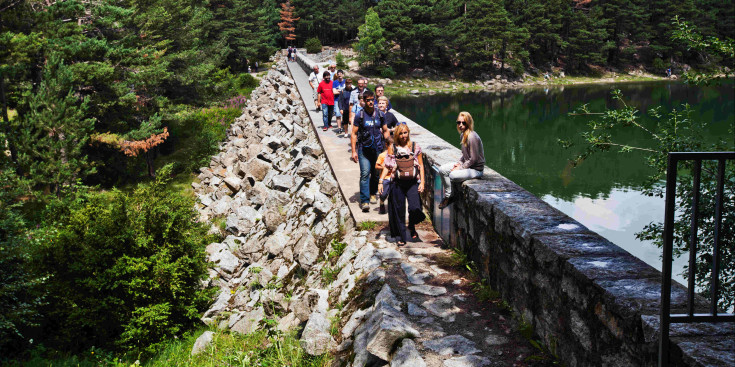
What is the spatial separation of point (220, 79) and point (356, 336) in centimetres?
3991

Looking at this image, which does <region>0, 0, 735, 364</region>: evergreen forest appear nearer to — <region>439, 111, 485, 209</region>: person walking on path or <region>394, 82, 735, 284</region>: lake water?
<region>439, 111, 485, 209</region>: person walking on path

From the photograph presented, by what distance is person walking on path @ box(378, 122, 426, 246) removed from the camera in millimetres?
7238

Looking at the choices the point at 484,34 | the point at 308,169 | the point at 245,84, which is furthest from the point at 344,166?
the point at 484,34

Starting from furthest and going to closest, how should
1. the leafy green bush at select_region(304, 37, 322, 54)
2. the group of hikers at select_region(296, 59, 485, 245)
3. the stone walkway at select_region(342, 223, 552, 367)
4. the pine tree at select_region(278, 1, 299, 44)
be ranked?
the pine tree at select_region(278, 1, 299, 44) → the leafy green bush at select_region(304, 37, 322, 54) → the group of hikers at select_region(296, 59, 485, 245) → the stone walkway at select_region(342, 223, 552, 367)

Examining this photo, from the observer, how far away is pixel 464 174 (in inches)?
269

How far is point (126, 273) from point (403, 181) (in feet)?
21.1

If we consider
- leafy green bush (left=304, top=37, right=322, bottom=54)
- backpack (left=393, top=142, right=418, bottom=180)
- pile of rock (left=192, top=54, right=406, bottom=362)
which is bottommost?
pile of rock (left=192, top=54, right=406, bottom=362)

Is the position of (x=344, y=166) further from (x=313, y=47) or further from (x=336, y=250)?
(x=313, y=47)

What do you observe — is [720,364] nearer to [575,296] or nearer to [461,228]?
[575,296]

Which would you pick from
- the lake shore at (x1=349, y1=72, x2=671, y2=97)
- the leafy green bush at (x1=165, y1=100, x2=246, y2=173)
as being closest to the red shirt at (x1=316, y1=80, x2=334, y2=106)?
the leafy green bush at (x1=165, y1=100, x2=246, y2=173)

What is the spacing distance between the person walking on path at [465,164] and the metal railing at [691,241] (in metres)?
3.99

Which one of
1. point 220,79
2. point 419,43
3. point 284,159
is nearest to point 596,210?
point 284,159

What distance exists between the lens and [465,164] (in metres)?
6.91

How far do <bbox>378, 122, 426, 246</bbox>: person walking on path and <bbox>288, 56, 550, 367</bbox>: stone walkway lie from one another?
37 centimetres
